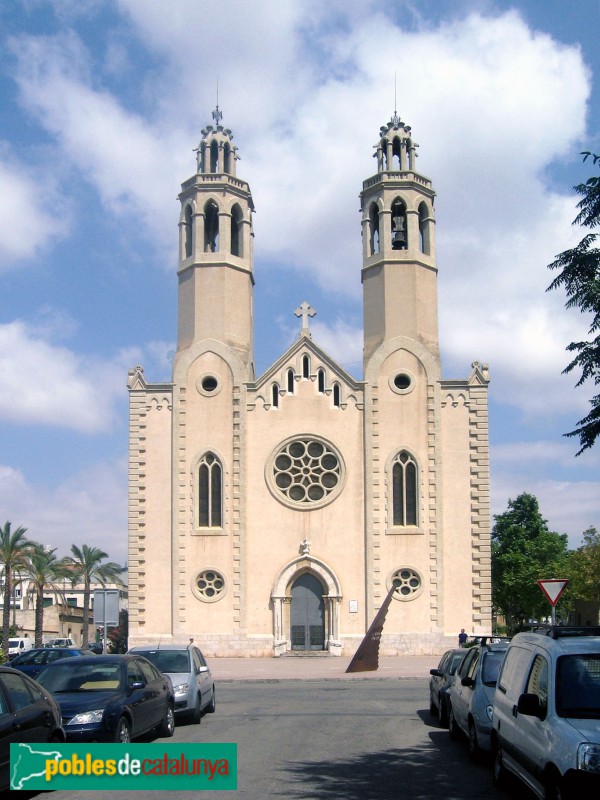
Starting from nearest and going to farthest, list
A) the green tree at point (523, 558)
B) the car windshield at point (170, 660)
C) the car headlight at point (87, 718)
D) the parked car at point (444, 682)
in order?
the car headlight at point (87, 718)
the parked car at point (444, 682)
the car windshield at point (170, 660)
the green tree at point (523, 558)

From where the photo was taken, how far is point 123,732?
43.4 ft

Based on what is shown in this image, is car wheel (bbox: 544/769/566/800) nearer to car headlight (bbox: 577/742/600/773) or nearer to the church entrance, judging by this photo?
car headlight (bbox: 577/742/600/773)

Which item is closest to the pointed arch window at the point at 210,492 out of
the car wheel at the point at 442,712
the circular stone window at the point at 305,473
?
the circular stone window at the point at 305,473

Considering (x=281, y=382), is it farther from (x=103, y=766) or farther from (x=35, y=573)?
(x=103, y=766)

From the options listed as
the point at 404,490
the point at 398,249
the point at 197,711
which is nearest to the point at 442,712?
the point at 197,711

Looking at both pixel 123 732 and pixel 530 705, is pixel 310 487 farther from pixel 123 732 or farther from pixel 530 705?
pixel 530 705

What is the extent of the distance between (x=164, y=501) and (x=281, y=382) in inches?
257

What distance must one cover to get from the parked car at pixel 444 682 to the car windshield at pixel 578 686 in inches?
284

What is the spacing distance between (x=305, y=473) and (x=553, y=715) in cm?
3123

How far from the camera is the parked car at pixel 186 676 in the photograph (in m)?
17.5

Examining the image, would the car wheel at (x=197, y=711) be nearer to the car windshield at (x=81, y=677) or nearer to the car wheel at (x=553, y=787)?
the car windshield at (x=81, y=677)

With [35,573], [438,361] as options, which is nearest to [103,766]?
[438,361]

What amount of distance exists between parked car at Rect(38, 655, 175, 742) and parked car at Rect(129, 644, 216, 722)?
4.71 ft

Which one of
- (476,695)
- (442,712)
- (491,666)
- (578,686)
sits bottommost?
Result: (442,712)
